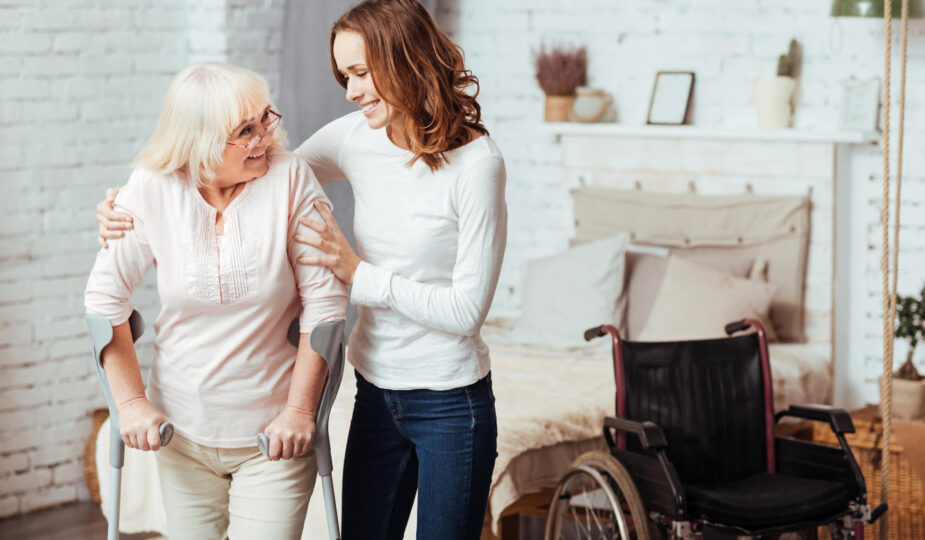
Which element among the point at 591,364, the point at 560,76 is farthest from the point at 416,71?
the point at 560,76

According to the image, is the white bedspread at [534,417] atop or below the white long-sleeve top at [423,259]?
below

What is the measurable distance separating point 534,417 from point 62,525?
1.75 m

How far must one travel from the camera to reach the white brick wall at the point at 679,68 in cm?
418

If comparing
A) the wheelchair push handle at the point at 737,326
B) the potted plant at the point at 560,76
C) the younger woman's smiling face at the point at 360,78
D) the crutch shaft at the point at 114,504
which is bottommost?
the crutch shaft at the point at 114,504

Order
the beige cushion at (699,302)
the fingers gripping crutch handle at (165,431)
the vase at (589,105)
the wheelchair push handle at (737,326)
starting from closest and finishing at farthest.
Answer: the fingers gripping crutch handle at (165,431) < the wheelchair push handle at (737,326) < the beige cushion at (699,302) < the vase at (589,105)

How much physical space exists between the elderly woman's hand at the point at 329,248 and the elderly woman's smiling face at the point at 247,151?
0.11 m

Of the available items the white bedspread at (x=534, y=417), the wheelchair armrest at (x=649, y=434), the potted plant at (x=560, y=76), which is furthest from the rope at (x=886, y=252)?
the potted plant at (x=560, y=76)

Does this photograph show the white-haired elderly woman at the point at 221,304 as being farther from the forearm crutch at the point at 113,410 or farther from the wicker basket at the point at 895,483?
the wicker basket at the point at 895,483

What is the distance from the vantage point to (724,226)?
442 cm

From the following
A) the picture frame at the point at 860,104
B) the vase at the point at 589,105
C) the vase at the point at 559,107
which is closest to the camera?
the picture frame at the point at 860,104

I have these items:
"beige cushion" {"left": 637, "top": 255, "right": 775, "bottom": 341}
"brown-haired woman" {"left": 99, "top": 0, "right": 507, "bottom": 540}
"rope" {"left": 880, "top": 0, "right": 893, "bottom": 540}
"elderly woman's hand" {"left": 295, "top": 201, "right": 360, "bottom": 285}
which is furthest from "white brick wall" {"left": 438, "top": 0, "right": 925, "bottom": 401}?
"elderly woman's hand" {"left": 295, "top": 201, "right": 360, "bottom": 285}

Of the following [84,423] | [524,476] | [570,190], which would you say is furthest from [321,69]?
[524,476]

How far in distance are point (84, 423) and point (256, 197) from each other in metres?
2.61

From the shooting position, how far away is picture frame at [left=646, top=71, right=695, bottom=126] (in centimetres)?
456
